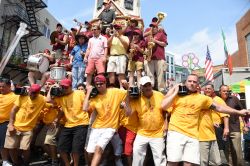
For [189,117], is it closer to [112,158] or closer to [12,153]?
[112,158]

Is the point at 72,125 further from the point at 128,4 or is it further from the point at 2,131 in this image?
the point at 128,4

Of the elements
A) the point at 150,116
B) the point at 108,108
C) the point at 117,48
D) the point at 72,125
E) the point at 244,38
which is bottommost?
the point at 72,125

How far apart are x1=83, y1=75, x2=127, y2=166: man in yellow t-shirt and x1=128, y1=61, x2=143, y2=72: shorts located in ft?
10.4

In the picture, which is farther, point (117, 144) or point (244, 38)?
point (244, 38)

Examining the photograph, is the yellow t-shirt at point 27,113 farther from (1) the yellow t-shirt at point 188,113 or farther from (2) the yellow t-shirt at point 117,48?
(1) the yellow t-shirt at point 188,113

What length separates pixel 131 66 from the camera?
916 centimetres

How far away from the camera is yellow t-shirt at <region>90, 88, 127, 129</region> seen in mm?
5805

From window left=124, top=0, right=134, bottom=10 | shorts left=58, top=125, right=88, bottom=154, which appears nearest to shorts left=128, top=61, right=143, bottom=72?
shorts left=58, top=125, right=88, bottom=154

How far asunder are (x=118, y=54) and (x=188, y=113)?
4.15 meters

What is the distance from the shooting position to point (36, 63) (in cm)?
947

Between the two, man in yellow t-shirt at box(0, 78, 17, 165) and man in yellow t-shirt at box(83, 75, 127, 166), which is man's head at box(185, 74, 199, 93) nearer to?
man in yellow t-shirt at box(83, 75, 127, 166)

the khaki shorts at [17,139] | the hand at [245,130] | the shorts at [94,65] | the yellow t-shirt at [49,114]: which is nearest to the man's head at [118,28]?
the shorts at [94,65]

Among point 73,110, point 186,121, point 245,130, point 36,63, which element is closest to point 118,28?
point 36,63

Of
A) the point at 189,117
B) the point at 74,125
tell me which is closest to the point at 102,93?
the point at 74,125
